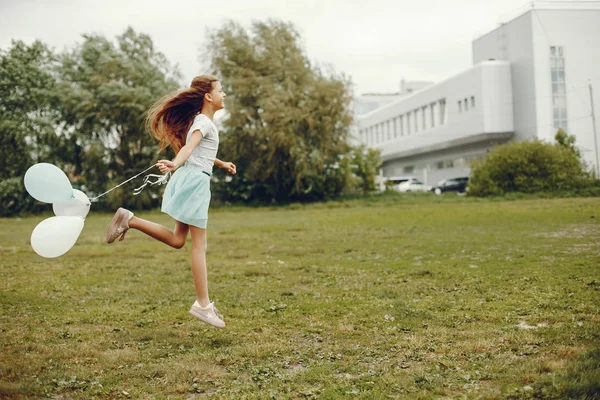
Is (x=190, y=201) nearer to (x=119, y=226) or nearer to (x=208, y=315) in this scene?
(x=119, y=226)

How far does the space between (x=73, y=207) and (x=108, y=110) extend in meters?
31.8

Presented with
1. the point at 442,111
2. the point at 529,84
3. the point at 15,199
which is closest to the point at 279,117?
the point at 15,199

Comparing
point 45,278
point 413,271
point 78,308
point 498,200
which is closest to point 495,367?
point 78,308

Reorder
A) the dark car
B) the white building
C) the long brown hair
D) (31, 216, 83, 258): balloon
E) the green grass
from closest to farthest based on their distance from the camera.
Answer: the green grass → (31, 216, 83, 258): balloon → the long brown hair → the dark car → the white building

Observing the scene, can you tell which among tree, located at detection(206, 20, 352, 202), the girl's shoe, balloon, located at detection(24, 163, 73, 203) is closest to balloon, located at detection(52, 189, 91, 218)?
balloon, located at detection(24, 163, 73, 203)

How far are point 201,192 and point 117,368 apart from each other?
1.73 meters

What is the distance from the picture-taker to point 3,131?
115 ft

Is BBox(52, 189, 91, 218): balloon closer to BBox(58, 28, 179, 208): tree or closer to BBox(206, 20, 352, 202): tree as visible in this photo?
BBox(206, 20, 352, 202): tree

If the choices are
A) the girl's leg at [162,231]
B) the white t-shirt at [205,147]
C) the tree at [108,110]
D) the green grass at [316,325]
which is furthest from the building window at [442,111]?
the girl's leg at [162,231]

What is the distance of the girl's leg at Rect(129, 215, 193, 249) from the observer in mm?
5977

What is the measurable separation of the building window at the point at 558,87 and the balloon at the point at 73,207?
5558 cm

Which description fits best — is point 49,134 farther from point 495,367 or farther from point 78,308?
point 495,367

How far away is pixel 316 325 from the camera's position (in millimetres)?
6062

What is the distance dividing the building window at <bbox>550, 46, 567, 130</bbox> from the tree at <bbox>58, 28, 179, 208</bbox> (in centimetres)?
3354
